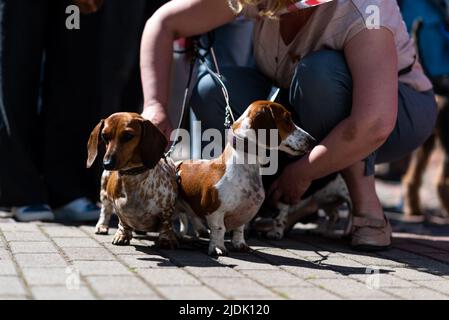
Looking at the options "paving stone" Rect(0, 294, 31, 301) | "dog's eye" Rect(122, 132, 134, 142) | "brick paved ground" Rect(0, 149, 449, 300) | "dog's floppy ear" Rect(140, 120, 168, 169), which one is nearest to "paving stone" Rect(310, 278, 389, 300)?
"brick paved ground" Rect(0, 149, 449, 300)

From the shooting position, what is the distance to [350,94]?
367 cm

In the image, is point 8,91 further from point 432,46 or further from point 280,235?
point 432,46

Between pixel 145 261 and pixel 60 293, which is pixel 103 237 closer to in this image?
pixel 145 261

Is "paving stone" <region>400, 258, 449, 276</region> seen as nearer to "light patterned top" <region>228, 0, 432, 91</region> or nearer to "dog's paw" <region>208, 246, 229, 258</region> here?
"dog's paw" <region>208, 246, 229, 258</region>

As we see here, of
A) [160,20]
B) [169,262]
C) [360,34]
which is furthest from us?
[160,20]

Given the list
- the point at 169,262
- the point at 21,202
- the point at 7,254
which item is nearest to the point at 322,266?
the point at 169,262

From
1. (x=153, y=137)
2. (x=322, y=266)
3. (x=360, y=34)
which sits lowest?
(x=322, y=266)

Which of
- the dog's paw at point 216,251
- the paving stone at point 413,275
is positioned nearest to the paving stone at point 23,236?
the dog's paw at point 216,251

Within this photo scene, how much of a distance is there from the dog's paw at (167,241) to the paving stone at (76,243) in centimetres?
25

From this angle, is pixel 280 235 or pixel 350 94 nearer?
pixel 350 94

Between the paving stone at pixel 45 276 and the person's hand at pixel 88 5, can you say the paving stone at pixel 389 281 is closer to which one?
the paving stone at pixel 45 276

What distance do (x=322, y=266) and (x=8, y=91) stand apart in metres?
1.97

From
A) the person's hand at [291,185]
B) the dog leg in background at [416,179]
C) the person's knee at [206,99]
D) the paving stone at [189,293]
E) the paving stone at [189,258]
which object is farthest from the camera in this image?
the dog leg in background at [416,179]

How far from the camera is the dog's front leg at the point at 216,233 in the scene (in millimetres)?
3352
